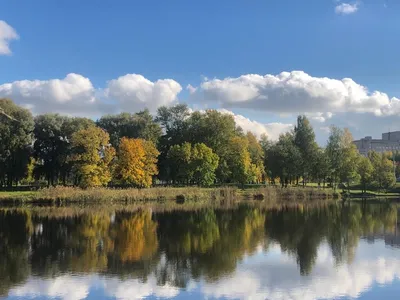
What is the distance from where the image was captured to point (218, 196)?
204 ft

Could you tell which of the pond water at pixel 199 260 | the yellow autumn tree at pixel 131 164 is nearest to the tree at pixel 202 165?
the yellow autumn tree at pixel 131 164

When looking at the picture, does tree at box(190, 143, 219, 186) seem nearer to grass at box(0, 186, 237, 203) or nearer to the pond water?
grass at box(0, 186, 237, 203)

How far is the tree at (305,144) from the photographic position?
7562 centimetres

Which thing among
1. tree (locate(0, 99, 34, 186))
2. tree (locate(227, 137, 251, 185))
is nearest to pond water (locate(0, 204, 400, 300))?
tree (locate(0, 99, 34, 186))

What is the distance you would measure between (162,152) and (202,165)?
463 inches

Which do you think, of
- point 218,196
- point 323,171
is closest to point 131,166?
point 218,196

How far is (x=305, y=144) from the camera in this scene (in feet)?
253

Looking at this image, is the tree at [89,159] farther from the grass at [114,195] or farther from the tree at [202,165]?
the tree at [202,165]

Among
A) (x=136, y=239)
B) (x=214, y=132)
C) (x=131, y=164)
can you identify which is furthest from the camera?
(x=214, y=132)

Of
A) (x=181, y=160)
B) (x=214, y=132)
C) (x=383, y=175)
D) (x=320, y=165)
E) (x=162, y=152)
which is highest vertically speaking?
(x=214, y=132)

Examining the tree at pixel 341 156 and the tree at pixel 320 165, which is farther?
the tree at pixel 320 165

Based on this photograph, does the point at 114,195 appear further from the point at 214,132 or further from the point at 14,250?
the point at 14,250

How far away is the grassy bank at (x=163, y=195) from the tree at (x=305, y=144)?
8.04 metres

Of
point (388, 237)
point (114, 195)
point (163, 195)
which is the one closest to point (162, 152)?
point (163, 195)
